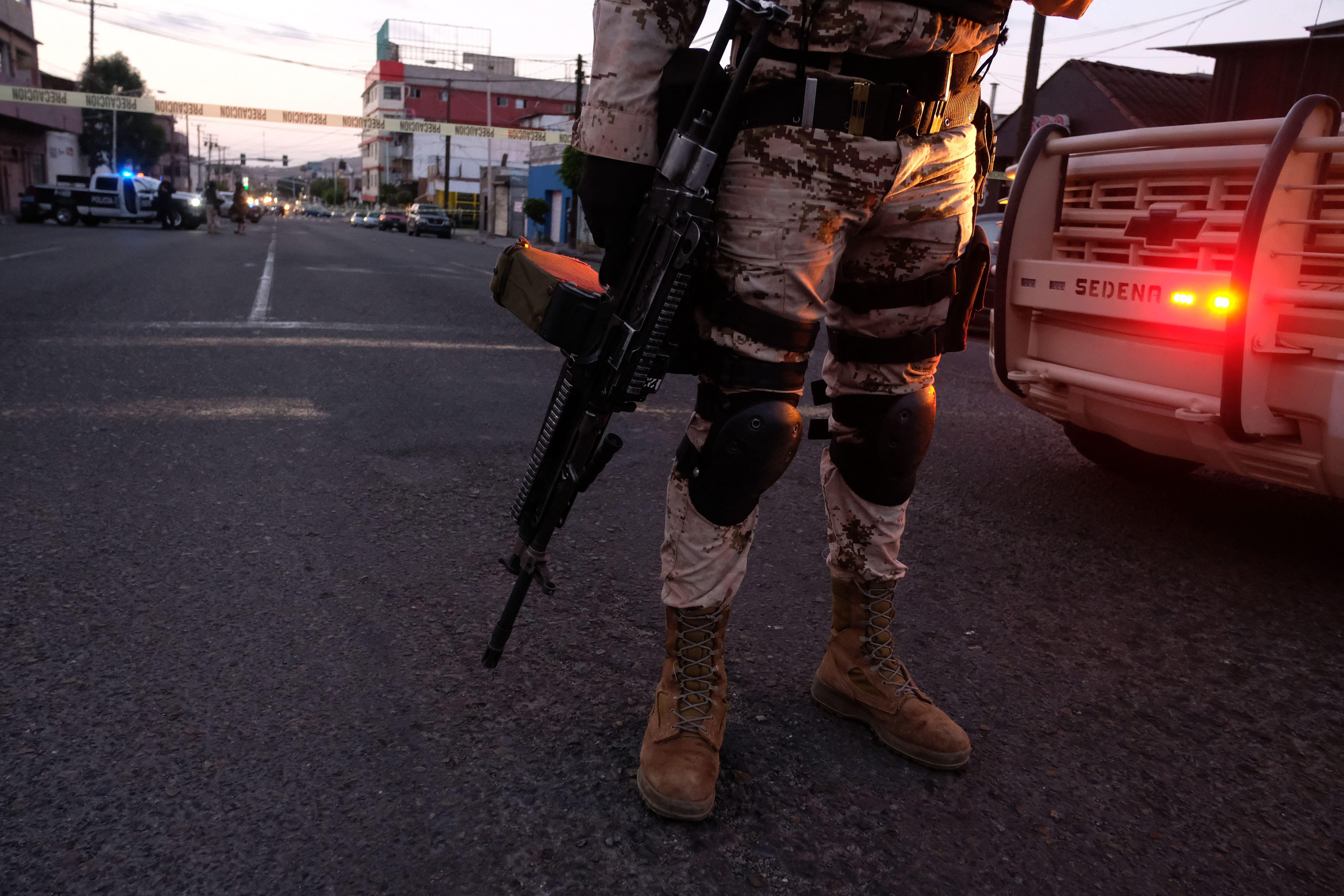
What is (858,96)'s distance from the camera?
1.65 metres

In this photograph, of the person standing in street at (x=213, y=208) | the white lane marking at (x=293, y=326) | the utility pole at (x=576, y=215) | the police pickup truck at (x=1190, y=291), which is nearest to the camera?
the police pickup truck at (x=1190, y=291)

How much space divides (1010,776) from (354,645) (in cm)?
141

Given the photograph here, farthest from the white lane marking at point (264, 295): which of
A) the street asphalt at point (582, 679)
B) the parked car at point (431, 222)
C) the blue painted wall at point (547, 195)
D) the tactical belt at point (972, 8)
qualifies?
the parked car at point (431, 222)

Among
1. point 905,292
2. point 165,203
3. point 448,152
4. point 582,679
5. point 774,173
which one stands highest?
point 448,152

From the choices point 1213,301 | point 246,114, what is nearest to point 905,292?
point 1213,301

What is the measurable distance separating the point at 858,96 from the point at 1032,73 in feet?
59.3

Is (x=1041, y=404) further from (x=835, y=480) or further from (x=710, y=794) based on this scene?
(x=710, y=794)

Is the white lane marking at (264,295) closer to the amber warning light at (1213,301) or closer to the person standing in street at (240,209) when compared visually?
the amber warning light at (1213,301)

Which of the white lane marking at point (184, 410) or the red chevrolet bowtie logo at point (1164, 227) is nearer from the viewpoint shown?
the red chevrolet bowtie logo at point (1164, 227)

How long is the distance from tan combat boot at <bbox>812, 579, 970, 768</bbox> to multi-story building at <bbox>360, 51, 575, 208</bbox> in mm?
80855

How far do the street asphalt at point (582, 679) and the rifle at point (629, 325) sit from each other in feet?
1.13

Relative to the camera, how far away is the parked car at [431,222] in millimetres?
48000

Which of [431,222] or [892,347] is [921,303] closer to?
[892,347]

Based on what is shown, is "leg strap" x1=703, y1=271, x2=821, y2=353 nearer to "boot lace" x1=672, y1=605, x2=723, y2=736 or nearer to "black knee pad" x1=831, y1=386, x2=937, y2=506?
"black knee pad" x1=831, y1=386, x2=937, y2=506
